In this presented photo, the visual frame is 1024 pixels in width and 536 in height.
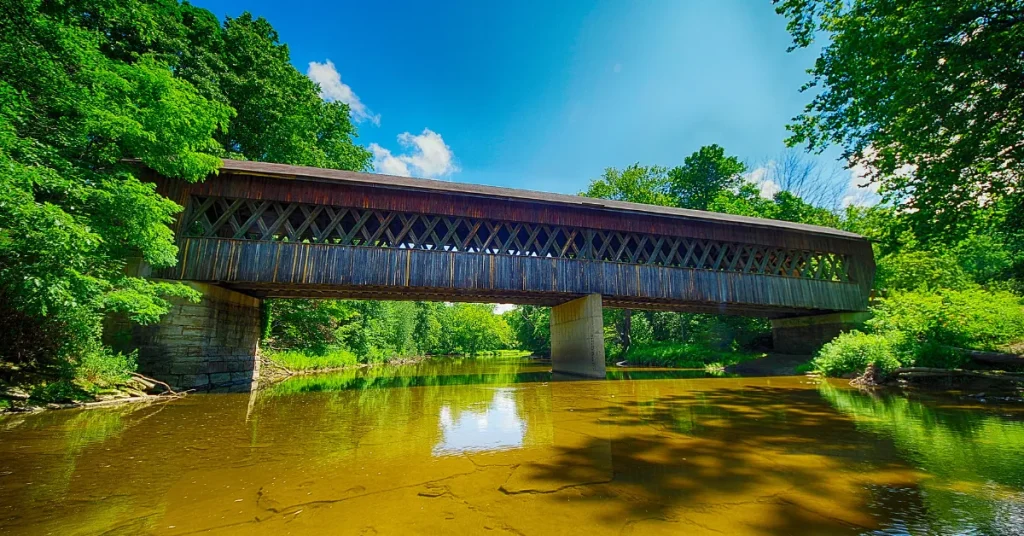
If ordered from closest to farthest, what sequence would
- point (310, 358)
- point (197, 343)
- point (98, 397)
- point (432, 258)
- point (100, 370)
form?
point (98, 397) → point (100, 370) → point (197, 343) → point (432, 258) → point (310, 358)

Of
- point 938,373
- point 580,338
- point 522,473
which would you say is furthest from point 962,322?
point 522,473

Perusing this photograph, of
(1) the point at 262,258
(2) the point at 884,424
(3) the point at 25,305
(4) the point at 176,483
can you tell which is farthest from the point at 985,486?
(1) the point at 262,258

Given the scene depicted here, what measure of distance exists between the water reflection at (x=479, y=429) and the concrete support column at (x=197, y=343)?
764 centimetres

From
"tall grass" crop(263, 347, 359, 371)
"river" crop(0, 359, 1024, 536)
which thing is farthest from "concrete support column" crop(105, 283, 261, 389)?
"tall grass" crop(263, 347, 359, 371)

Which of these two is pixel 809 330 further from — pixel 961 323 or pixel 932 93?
pixel 932 93

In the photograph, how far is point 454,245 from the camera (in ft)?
41.0

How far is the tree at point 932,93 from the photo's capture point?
6887 mm

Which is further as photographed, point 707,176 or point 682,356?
point 707,176

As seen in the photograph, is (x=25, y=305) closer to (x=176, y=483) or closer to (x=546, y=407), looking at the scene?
(x=176, y=483)

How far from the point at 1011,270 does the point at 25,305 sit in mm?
21657

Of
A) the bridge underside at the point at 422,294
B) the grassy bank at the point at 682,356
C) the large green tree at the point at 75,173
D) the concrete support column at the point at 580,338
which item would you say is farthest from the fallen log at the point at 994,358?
the large green tree at the point at 75,173

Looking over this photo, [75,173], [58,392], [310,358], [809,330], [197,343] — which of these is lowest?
[310,358]

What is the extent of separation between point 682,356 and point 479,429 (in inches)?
888

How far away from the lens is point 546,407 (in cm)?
639
